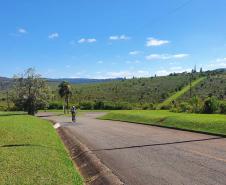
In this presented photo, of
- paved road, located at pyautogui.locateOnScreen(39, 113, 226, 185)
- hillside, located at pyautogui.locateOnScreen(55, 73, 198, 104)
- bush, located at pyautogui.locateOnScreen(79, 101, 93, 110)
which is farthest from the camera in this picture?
hillside, located at pyautogui.locateOnScreen(55, 73, 198, 104)

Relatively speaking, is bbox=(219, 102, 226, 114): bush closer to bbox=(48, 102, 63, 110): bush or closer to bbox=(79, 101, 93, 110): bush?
bbox=(79, 101, 93, 110): bush

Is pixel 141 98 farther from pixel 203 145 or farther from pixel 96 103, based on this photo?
pixel 203 145

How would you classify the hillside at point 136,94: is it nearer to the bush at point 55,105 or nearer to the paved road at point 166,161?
the bush at point 55,105

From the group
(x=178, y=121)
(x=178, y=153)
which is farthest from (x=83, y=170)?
(x=178, y=121)

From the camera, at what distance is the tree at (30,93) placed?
7962 centimetres

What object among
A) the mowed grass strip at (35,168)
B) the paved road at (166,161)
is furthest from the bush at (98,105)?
the mowed grass strip at (35,168)

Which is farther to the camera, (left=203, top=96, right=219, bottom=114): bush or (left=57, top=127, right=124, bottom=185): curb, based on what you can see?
(left=203, top=96, right=219, bottom=114): bush

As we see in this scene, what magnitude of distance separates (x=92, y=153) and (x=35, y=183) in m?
6.84

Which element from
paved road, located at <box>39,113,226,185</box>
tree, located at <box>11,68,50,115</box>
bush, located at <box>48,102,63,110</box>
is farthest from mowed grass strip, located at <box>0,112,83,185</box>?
bush, located at <box>48,102,63,110</box>

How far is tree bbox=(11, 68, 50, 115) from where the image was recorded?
261 feet

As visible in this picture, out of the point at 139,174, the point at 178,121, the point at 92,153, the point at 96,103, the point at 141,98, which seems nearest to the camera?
the point at 139,174

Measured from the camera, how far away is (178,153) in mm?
15203

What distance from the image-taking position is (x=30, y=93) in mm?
80375

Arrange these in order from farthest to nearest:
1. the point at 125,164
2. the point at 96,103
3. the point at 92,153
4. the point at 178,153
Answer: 1. the point at 96,103
2. the point at 92,153
3. the point at 178,153
4. the point at 125,164
